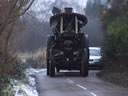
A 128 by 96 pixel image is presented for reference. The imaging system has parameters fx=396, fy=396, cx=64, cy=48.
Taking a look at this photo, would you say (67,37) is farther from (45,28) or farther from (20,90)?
(45,28)

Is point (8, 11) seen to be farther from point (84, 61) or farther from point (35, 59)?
point (35, 59)

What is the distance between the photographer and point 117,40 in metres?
21.5

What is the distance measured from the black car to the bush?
1285mm

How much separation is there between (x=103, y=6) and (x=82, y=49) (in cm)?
573

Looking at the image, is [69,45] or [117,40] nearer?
[117,40]

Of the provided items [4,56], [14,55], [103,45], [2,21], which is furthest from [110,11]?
[2,21]

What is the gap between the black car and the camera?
76.2 ft

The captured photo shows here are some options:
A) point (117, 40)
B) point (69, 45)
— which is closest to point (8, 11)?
point (117, 40)

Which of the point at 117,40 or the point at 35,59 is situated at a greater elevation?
the point at 117,40

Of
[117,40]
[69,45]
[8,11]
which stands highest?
[8,11]

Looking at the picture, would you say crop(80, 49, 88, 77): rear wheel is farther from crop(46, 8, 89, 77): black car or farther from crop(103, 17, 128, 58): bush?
crop(103, 17, 128, 58): bush

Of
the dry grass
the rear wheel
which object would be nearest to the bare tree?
the rear wheel

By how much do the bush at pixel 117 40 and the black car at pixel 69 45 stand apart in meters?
1.28

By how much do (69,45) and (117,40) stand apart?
10.4ft
